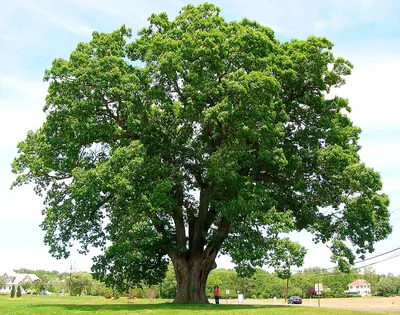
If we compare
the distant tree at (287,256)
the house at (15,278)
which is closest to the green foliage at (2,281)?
the house at (15,278)

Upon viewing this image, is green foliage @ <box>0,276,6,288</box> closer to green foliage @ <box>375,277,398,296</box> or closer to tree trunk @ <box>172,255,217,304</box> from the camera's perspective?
green foliage @ <box>375,277,398,296</box>

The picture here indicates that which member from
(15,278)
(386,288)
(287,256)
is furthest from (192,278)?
(15,278)

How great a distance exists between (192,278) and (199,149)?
7924 mm

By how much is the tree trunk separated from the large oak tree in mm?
86

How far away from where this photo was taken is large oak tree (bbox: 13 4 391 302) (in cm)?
2342

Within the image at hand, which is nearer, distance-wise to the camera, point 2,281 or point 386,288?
point 386,288

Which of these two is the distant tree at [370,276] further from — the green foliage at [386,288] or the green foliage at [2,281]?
the green foliage at [2,281]

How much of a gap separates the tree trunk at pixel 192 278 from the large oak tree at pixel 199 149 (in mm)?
86

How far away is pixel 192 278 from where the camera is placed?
27297 mm

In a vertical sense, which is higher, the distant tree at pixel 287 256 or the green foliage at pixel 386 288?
the distant tree at pixel 287 256

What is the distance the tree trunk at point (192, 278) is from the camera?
27047mm

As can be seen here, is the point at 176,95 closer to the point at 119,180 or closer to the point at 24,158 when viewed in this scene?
the point at 119,180

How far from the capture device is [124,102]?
25312mm

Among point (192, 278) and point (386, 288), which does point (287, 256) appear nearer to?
point (192, 278)
